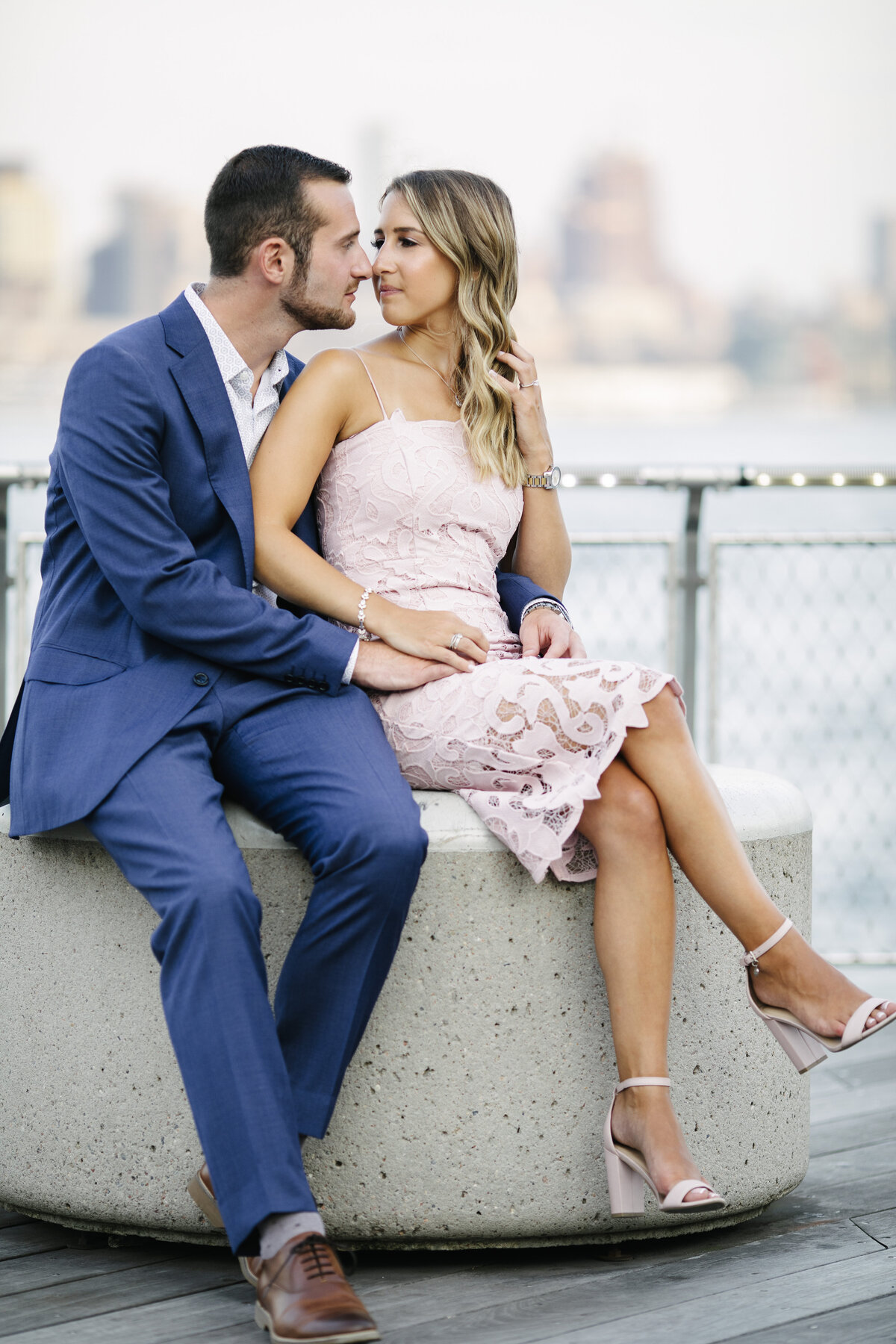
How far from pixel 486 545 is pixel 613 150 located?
2837 centimetres

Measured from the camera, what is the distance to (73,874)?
2193 mm

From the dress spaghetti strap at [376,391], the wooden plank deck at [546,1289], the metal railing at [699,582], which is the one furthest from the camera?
the metal railing at [699,582]

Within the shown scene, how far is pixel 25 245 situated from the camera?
27.8 m

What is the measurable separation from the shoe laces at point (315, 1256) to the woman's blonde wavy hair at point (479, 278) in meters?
1.32

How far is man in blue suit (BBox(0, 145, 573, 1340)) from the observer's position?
6.16 feet

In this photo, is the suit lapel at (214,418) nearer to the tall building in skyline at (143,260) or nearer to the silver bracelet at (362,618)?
the silver bracelet at (362,618)

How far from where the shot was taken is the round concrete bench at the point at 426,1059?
211cm

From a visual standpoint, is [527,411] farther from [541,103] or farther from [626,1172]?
[541,103]

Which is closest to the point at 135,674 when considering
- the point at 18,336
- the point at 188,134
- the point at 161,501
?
the point at 161,501

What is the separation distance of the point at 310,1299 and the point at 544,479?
4.91 feet

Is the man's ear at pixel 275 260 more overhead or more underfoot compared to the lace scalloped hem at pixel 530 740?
more overhead

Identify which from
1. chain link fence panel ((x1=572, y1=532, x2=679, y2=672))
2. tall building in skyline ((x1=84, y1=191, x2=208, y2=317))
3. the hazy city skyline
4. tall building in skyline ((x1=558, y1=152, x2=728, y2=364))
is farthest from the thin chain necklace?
the hazy city skyline

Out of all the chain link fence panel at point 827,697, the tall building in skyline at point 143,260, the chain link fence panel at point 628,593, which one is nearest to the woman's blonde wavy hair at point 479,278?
the chain link fence panel at point 628,593

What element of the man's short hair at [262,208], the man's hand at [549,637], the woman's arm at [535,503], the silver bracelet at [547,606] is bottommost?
the man's hand at [549,637]
